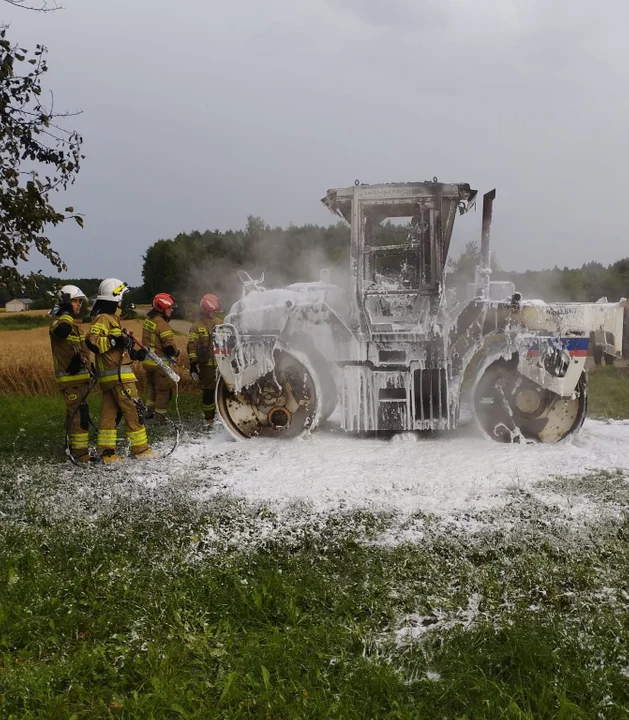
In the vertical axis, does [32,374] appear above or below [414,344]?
below

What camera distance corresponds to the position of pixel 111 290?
6637 mm

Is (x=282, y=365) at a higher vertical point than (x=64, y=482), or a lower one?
higher

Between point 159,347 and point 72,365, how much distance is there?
1937mm

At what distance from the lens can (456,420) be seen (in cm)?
668

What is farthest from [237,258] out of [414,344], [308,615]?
[308,615]

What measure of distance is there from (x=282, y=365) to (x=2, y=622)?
4.04m

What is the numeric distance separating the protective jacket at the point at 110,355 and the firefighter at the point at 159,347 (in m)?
1.91

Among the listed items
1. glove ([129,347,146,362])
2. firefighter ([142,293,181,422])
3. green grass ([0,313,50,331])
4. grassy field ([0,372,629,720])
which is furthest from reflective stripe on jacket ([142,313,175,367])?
green grass ([0,313,50,331])

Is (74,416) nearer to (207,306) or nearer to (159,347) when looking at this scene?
(159,347)

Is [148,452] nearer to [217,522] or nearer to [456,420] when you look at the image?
[217,522]

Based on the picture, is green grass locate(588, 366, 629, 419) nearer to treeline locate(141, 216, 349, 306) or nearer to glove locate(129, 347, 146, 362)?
treeline locate(141, 216, 349, 306)

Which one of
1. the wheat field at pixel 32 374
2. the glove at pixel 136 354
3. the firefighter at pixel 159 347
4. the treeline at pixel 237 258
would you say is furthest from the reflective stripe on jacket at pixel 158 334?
the wheat field at pixel 32 374

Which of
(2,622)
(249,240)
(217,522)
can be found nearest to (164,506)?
(217,522)

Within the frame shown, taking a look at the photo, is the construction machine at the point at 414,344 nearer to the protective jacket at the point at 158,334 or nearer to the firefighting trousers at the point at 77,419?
the firefighting trousers at the point at 77,419
